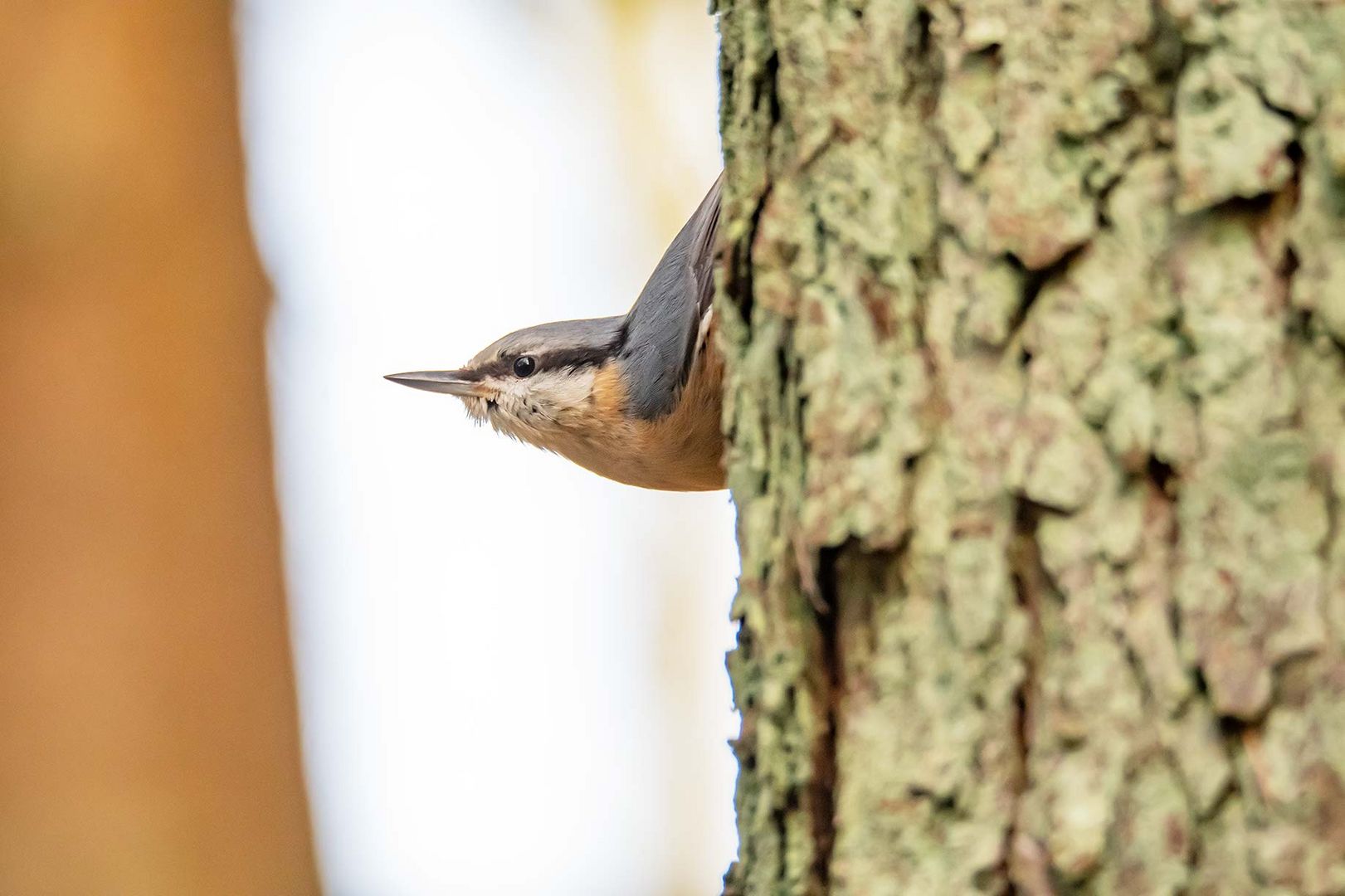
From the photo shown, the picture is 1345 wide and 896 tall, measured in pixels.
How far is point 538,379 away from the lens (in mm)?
2871

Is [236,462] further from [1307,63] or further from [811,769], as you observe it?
[1307,63]

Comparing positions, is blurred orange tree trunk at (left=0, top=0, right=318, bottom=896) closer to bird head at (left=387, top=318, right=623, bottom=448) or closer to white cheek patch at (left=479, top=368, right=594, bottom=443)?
bird head at (left=387, top=318, right=623, bottom=448)

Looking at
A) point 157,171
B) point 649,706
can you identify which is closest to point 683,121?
point 649,706

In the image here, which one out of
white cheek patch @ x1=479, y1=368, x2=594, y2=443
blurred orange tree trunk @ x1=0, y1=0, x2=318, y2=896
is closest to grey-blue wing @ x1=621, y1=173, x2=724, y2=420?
white cheek patch @ x1=479, y1=368, x2=594, y2=443

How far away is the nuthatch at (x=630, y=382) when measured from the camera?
2518 millimetres

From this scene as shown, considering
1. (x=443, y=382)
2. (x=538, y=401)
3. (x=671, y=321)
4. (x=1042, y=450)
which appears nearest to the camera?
(x=1042, y=450)

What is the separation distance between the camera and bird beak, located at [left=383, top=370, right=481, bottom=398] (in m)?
2.94

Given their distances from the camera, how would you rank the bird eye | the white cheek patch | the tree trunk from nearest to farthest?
the tree trunk
the white cheek patch
the bird eye

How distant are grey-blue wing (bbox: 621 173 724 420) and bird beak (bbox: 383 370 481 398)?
1.24 ft

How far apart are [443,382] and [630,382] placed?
1.66 ft

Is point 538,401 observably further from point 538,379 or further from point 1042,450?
point 1042,450

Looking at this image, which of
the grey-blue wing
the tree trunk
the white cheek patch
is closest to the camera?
the tree trunk

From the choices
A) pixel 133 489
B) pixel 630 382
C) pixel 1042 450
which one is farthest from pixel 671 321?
pixel 1042 450

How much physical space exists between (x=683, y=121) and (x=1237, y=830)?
5.85 meters
